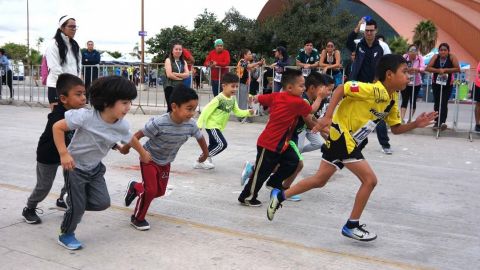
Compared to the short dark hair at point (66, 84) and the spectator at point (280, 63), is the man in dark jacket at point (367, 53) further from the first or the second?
the short dark hair at point (66, 84)

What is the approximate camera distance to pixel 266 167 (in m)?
4.83

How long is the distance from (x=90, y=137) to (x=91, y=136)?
0.5 inches

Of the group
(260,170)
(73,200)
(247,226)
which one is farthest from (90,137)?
(260,170)

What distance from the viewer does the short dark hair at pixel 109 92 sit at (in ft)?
11.5

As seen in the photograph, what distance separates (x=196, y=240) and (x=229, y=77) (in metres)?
2.91

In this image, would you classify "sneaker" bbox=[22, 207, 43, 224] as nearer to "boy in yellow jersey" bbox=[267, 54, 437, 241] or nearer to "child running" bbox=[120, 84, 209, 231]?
"child running" bbox=[120, 84, 209, 231]

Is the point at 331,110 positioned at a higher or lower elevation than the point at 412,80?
lower

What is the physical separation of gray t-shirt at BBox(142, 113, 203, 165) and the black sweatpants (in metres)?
0.87

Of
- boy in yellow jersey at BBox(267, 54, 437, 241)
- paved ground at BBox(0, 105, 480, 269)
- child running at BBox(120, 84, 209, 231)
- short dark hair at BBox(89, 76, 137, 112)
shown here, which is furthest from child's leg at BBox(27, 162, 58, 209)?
boy in yellow jersey at BBox(267, 54, 437, 241)

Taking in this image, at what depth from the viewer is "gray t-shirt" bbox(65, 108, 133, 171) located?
11.5ft

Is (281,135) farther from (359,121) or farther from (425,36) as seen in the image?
(425,36)

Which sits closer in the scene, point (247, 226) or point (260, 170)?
point (247, 226)

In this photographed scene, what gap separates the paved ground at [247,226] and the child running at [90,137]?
11.1 inches

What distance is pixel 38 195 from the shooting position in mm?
4062
